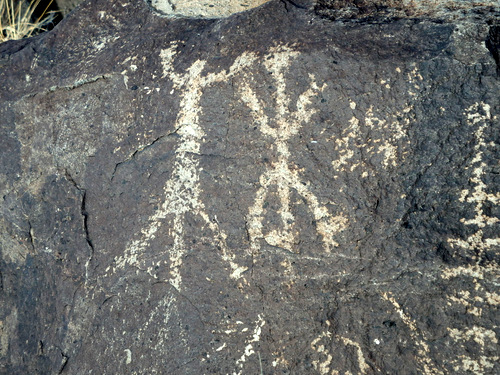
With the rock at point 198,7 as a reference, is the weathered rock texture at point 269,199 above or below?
below

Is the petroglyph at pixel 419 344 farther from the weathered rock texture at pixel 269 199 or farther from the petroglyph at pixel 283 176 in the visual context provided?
the petroglyph at pixel 283 176

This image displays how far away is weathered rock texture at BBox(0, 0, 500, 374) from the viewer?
3.83 feet

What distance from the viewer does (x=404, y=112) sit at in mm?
1214

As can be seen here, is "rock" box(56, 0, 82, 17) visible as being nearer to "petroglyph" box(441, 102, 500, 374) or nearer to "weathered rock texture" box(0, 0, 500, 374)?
"weathered rock texture" box(0, 0, 500, 374)

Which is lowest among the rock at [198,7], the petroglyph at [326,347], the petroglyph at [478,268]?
the petroglyph at [326,347]

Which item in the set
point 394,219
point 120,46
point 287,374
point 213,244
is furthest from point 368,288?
point 120,46

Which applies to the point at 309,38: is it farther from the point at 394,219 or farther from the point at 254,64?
the point at 394,219

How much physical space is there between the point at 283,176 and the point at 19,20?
2.13m

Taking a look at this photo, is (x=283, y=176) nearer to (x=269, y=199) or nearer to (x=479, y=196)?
(x=269, y=199)

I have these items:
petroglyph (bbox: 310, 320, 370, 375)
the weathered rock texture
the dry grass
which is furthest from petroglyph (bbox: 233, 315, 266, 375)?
the dry grass

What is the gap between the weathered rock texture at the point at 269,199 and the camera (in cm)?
117

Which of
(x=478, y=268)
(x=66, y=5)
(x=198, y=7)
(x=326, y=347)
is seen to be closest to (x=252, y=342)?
(x=326, y=347)

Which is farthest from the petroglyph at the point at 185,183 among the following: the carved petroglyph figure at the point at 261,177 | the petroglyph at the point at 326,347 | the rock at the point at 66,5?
the rock at the point at 66,5

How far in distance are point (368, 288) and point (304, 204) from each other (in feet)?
0.79
